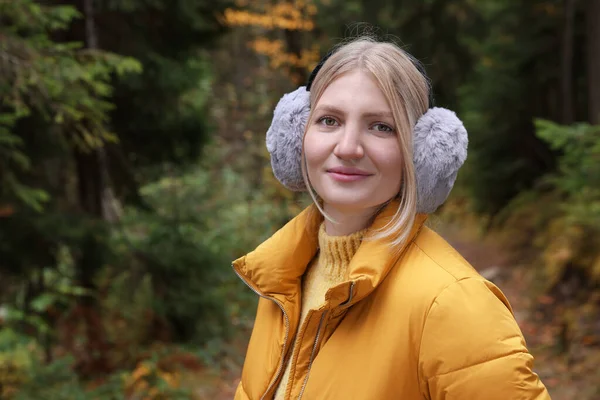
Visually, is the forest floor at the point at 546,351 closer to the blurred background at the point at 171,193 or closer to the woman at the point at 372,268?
the blurred background at the point at 171,193

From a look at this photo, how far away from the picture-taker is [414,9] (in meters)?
12.1

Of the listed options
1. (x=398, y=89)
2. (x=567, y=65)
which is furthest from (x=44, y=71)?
(x=567, y=65)

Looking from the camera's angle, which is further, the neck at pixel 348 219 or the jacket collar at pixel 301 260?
the neck at pixel 348 219

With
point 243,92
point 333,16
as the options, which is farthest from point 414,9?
point 243,92

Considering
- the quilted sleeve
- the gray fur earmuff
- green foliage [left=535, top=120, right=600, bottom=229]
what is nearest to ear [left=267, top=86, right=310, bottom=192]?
the gray fur earmuff

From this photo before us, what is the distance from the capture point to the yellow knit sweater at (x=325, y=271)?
1.99 metres

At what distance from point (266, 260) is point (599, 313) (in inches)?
253

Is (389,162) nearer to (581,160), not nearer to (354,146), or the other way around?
(354,146)

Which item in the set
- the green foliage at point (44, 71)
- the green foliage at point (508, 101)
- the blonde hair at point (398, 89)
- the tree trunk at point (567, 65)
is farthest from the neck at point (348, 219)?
the green foliage at point (508, 101)

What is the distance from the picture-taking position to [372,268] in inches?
68.6

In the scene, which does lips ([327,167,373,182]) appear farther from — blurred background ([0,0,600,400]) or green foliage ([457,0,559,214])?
green foliage ([457,0,559,214])

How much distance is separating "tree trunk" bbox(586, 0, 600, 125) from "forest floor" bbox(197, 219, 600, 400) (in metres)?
2.56

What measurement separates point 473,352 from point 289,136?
0.87 meters

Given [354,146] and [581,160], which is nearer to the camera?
[354,146]
